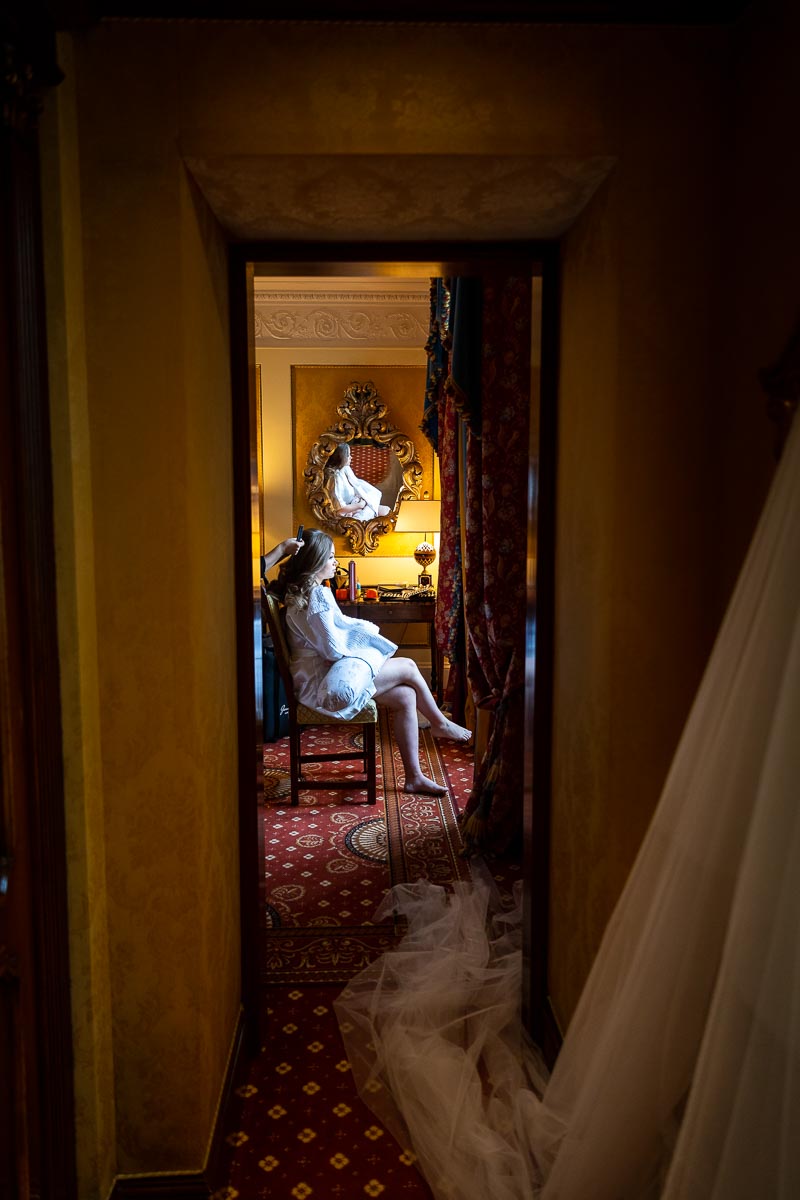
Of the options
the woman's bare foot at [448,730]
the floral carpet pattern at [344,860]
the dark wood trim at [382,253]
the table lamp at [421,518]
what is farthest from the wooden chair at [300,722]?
the table lamp at [421,518]

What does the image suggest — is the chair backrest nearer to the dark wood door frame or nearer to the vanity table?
the dark wood door frame

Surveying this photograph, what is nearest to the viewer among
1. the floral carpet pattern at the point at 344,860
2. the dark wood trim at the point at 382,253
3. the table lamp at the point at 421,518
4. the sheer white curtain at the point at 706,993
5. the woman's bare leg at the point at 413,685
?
the sheer white curtain at the point at 706,993

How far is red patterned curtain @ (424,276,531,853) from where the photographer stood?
3086mm

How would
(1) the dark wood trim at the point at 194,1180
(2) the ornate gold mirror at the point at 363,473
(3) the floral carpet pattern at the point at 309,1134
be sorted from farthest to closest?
(2) the ornate gold mirror at the point at 363,473, (3) the floral carpet pattern at the point at 309,1134, (1) the dark wood trim at the point at 194,1180

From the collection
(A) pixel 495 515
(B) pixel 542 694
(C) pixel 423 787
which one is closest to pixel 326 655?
(C) pixel 423 787

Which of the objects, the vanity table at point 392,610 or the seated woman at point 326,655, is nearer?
the seated woman at point 326,655

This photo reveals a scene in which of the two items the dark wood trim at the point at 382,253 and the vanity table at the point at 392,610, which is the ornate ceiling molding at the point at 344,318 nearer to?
the vanity table at the point at 392,610

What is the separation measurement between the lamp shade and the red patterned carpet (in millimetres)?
2082

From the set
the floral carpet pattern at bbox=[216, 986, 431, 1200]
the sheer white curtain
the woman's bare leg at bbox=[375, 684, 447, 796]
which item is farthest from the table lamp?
the sheer white curtain

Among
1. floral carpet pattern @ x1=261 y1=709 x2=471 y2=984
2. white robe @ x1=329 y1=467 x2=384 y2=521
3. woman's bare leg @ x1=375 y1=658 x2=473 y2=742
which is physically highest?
white robe @ x1=329 y1=467 x2=384 y2=521

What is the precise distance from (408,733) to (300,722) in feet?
2.01

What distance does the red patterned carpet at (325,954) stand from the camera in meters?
1.96

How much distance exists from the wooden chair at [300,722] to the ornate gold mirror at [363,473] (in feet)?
7.71

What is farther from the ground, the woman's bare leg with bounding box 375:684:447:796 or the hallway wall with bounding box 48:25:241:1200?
the hallway wall with bounding box 48:25:241:1200
